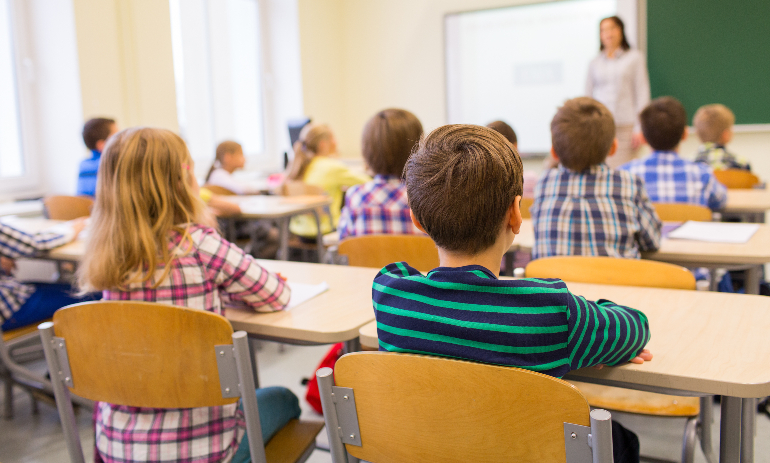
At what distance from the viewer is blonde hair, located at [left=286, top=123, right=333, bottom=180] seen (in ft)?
13.7

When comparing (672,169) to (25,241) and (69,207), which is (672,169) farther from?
(69,207)

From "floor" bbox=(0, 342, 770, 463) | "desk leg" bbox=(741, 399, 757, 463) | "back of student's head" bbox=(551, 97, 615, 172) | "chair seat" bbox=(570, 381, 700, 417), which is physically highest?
"back of student's head" bbox=(551, 97, 615, 172)

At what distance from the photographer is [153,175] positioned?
1.41 m

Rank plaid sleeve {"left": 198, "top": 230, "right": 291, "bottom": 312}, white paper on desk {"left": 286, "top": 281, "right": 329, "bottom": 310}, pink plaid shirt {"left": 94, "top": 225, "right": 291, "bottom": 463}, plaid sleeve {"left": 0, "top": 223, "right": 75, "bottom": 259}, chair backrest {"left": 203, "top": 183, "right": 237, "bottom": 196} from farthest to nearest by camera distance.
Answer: chair backrest {"left": 203, "top": 183, "right": 237, "bottom": 196}, plaid sleeve {"left": 0, "top": 223, "right": 75, "bottom": 259}, white paper on desk {"left": 286, "top": 281, "right": 329, "bottom": 310}, plaid sleeve {"left": 198, "top": 230, "right": 291, "bottom": 312}, pink plaid shirt {"left": 94, "top": 225, "right": 291, "bottom": 463}

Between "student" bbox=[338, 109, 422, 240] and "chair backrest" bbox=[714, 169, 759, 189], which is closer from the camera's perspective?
"student" bbox=[338, 109, 422, 240]

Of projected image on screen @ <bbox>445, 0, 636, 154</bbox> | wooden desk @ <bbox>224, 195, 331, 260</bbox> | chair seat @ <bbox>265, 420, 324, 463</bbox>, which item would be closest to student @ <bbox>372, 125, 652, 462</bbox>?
chair seat @ <bbox>265, 420, 324, 463</bbox>

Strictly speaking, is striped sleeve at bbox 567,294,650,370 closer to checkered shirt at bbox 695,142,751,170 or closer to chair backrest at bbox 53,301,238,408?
chair backrest at bbox 53,301,238,408

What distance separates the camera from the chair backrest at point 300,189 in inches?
160

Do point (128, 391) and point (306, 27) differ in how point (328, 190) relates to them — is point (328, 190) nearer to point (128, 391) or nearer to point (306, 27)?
point (306, 27)

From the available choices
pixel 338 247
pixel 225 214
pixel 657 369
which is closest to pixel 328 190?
pixel 225 214

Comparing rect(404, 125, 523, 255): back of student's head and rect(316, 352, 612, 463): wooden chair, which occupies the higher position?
rect(404, 125, 523, 255): back of student's head

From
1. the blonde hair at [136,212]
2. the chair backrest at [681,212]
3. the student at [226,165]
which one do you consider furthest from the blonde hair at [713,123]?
the blonde hair at [136,212]

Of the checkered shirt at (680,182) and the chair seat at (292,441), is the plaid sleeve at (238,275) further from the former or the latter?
the checkered shirt at (680,182)

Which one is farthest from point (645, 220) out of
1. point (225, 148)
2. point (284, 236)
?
point (225, 148)
